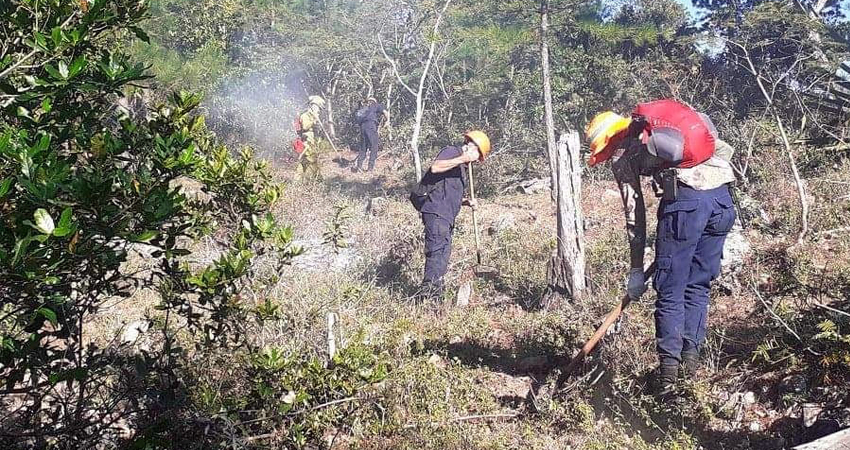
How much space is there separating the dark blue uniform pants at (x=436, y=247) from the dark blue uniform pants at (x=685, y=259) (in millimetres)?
2279

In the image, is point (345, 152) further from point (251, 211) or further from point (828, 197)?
point (251, 211)

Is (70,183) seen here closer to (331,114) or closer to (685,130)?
(685,130)

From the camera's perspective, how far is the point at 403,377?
361 centimetres

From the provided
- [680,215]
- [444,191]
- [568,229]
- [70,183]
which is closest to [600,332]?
[680,215]

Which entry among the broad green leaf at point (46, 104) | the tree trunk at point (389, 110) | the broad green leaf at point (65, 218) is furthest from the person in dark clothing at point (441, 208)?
the tree trunk at point (389, 110)

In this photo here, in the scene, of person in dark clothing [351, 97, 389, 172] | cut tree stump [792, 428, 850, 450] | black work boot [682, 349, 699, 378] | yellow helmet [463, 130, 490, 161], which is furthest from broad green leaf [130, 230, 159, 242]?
person in dark clothing [351, 97, 389, 172]

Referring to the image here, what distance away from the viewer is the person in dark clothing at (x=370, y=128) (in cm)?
1287

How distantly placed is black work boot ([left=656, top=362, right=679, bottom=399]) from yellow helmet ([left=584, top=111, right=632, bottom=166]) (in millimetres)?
1222

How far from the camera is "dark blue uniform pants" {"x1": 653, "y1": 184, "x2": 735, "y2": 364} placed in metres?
3.44

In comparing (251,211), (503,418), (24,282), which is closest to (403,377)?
(503,418)

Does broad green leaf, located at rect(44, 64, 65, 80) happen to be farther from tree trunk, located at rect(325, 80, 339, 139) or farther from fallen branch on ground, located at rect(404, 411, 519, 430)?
tree trunk, located at rect(325, 80, 339, 139)

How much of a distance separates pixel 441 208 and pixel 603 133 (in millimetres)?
2028

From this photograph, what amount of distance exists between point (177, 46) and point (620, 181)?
1390 centimetres

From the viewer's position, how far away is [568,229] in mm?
5273
